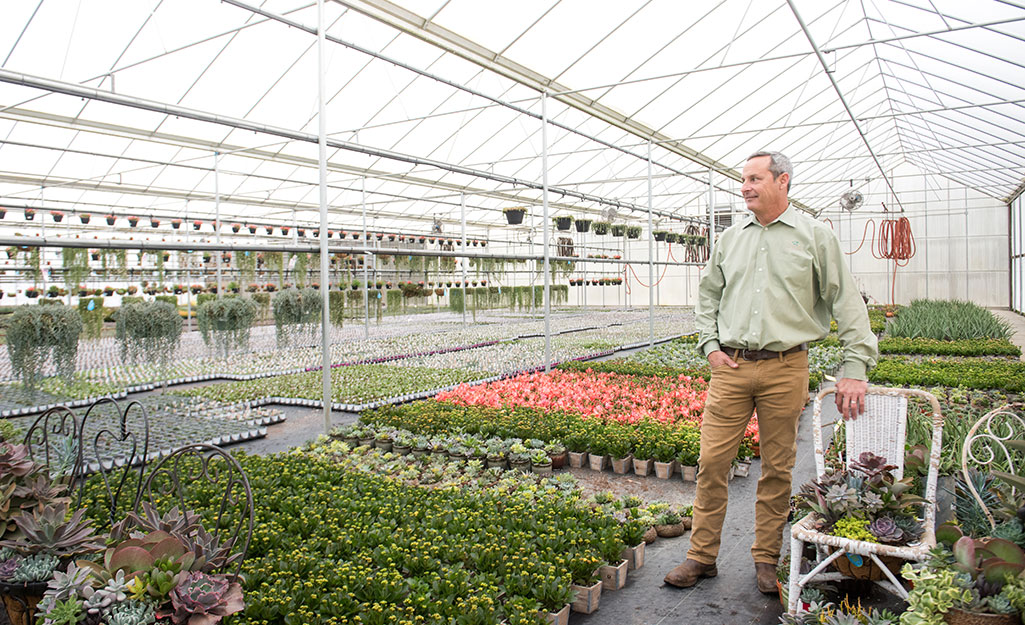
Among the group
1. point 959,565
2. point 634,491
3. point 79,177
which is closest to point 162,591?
point 959,565

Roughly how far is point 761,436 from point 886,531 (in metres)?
0.72

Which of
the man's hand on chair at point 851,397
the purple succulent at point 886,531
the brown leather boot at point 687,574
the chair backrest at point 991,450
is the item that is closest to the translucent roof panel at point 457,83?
the chair backrest at point 991,450

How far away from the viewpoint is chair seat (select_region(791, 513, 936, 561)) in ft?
6.72

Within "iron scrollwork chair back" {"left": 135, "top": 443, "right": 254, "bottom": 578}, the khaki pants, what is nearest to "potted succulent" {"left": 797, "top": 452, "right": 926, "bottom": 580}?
Answer: the khaki pants

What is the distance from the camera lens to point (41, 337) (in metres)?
5.72

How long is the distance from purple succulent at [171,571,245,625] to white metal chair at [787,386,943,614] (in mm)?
1896

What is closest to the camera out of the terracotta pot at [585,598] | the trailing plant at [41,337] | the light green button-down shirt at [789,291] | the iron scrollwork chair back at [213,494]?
the light green button-down shirt at [789,291]

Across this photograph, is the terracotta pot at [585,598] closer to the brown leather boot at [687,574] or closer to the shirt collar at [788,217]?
the brown leather boot at [687,574]

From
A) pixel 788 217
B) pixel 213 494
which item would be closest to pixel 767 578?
pixel 788 217

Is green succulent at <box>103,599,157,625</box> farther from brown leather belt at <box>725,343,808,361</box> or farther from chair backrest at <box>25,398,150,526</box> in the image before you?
brown leather belt at <box>725,343,808,361</box>

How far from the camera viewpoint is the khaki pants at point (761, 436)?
2.67m

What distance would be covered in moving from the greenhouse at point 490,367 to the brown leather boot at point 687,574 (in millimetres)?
13

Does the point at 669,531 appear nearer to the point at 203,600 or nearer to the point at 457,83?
the point at 203,600

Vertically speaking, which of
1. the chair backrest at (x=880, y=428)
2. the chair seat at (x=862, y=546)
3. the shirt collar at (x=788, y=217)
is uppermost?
the shirt collar at (x=788, y=217)
